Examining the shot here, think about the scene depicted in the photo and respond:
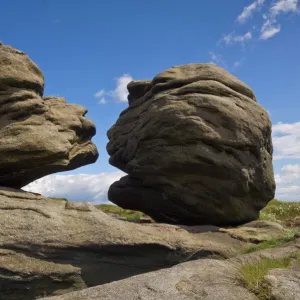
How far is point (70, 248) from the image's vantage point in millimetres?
18594

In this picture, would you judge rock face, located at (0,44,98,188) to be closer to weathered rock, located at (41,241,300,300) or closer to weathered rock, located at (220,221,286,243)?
weathered rock, located at (41,241,300,300)

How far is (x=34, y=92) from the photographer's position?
24016mm

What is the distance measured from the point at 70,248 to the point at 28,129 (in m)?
7.76

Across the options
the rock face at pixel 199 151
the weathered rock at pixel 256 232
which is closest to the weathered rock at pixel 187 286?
the weathered rock at pixel 256 232

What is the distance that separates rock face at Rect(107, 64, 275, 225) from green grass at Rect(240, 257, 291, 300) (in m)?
9.06

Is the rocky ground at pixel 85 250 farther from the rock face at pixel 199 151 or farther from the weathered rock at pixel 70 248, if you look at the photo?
the rock face at pixel 199 151

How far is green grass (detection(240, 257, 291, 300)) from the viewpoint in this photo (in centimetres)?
1243

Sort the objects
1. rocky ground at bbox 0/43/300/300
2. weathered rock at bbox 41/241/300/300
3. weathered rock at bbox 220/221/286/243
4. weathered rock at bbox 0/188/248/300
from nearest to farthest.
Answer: weathered rock at bbox 41/241/300/300 < rocky ground at bbox 0/43/300/300 < weathered rock at bbox 0/188/248/300 < weathered rock at bbox 220/221/286/243

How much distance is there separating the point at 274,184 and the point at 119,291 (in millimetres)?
19184

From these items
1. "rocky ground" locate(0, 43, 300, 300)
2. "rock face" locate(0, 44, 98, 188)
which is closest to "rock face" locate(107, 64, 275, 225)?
"rocky ground" locate(0, 43, 300, 300)

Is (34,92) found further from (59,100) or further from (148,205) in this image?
(148,205)

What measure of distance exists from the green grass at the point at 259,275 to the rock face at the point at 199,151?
29.7ft

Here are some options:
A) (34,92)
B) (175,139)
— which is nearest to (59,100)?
(34,92)

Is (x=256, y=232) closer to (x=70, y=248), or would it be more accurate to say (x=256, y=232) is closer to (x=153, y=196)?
(x=153, y=196)
